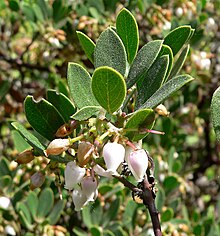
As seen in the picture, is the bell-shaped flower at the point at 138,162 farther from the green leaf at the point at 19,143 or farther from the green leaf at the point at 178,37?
the green leaf at the point at 19,143

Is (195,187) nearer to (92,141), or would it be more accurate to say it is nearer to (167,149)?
(167,149)

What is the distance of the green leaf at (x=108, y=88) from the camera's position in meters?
0.86

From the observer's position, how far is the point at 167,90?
0.88m

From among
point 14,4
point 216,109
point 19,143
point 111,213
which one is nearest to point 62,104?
point 216,109

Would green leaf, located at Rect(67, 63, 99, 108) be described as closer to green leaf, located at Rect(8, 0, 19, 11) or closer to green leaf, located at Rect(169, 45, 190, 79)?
green leaf, located at Rect(169, 45, 190, 79)

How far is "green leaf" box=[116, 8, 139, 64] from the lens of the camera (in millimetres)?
992

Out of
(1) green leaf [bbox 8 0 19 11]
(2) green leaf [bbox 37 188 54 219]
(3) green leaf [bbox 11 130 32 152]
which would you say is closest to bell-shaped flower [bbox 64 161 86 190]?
(3) green leaf [bbox 11 130 32 152]

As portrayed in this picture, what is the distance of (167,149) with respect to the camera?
2252 mm

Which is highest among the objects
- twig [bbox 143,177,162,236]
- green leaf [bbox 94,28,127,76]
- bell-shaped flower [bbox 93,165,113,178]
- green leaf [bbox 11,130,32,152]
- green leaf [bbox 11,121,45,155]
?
green leaf [bbox 94,28,127,76]

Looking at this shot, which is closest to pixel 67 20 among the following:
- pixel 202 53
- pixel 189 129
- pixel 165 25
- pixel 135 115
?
pixel 165 25

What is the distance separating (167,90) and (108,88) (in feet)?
0.31

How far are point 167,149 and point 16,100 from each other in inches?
28.4

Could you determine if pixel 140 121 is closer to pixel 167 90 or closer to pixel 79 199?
pixel 167 90

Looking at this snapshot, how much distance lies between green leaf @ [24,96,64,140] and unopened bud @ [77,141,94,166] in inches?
5.2
